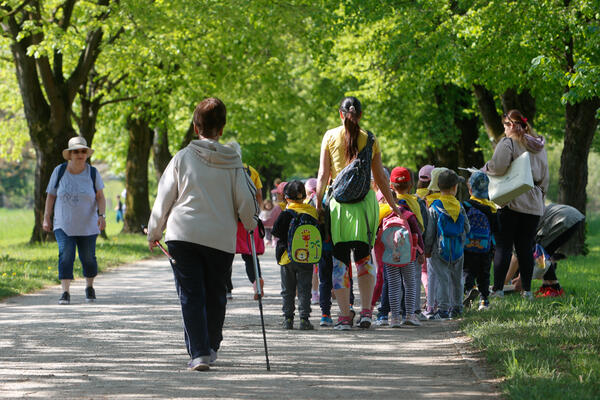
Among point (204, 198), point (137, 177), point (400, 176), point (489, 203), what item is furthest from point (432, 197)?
point (137, 177)

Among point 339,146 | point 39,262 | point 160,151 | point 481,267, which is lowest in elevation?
point 39,262

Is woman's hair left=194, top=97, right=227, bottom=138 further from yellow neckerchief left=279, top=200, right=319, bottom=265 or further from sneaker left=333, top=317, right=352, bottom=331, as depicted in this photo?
sneaker left=333, top=317, right=352, bottom=331

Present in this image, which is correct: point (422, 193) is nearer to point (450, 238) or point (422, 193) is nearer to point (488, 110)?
point (450, 238)

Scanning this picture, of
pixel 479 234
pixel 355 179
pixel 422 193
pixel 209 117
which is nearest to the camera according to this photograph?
pixel 209 117

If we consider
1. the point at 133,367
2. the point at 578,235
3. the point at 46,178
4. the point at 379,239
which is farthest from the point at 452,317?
the point at 46,178

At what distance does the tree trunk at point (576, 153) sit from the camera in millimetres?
20248

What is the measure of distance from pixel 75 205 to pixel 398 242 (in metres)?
4.26

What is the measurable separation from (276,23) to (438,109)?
25.1 ft

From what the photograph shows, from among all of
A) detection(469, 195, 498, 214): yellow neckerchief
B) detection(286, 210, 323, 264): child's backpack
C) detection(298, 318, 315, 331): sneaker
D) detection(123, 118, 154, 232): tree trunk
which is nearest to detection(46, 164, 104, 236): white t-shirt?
detection(286, 210, 323, 264): child's backpack

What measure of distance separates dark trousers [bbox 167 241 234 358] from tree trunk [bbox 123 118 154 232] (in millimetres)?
23540

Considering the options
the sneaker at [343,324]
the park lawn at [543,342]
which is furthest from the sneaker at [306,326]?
the park lawn at [543,342]

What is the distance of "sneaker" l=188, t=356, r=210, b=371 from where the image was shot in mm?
6617

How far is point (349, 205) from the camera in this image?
8734 mm

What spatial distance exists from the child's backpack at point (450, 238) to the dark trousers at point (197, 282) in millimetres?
3516
